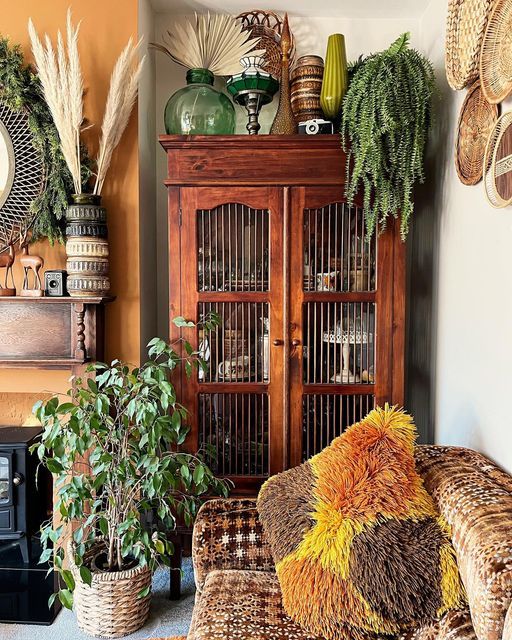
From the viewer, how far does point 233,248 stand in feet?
7.29

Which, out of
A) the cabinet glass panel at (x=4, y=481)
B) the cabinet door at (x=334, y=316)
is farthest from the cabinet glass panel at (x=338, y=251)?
the cabinet glass panel at (x=4, y=481)

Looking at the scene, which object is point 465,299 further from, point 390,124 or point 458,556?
point 458,556

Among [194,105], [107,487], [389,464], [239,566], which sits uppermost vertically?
[194,105]

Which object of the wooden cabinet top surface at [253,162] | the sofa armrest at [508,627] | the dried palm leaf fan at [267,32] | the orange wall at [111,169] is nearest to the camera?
the sofa armrest at [508,627]

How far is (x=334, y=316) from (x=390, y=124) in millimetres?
724

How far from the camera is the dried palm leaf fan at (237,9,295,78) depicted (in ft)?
8.52

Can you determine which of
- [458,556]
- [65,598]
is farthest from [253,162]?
[65,598]

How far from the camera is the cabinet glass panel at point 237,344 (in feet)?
7.32

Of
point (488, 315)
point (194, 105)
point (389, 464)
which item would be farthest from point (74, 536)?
point (194, 105)

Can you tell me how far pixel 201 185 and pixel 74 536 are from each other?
133 centimetres

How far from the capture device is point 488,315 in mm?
1721

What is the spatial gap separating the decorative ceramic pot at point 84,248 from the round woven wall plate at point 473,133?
1364mm

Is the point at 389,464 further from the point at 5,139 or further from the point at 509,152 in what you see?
the point at 5,139

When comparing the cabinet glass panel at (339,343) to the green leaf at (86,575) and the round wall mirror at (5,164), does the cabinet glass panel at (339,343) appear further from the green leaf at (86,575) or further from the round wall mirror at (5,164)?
the round wall mirror at (5,164)
